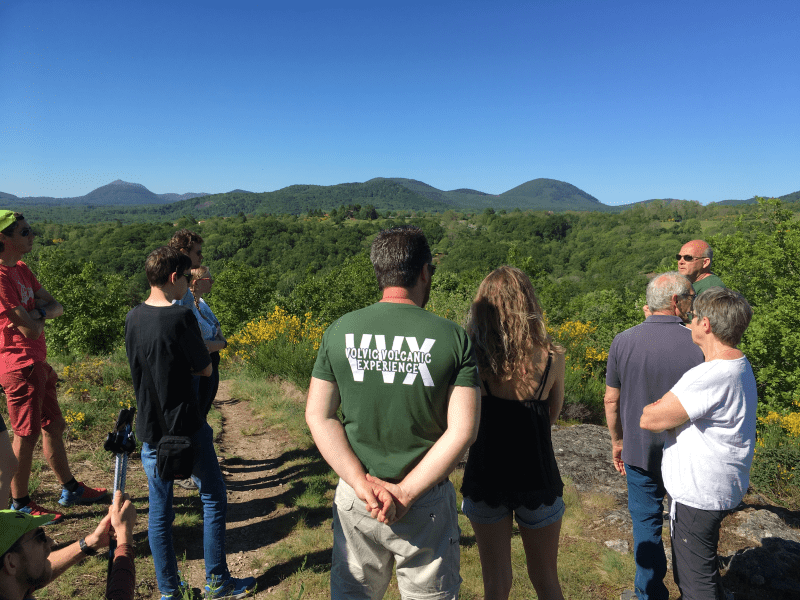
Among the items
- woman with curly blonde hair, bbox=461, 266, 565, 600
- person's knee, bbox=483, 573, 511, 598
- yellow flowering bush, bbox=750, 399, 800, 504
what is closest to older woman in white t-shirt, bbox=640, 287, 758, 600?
woman with curly blonde hair, bbox=461, 266, 565, 600

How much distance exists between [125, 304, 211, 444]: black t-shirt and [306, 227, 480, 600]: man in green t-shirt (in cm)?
95

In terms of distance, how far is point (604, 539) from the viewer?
3484mm

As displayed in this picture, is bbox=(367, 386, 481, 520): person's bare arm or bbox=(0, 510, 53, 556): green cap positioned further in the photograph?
bbox=(367, 386, 481, 520): person's bare arm

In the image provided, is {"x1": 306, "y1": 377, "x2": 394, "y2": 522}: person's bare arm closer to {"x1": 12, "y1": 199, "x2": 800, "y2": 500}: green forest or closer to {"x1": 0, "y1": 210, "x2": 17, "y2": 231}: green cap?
{"x1": 12, "y1": 199, "x2": 800, "y2": 500}: green forest

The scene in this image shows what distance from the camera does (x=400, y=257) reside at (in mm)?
1703

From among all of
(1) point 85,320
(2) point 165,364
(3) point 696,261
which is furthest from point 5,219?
(1) point 85,320

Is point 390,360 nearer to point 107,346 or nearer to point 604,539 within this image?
point 604,539

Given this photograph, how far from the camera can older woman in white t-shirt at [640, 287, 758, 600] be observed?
205cm

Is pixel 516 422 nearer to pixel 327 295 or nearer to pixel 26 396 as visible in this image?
pixel 26 396

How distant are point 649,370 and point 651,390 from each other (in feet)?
0.34

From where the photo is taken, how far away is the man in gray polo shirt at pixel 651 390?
2516 mm

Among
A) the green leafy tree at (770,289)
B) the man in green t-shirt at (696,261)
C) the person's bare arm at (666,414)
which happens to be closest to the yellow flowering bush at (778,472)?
the man in green t-shirt at (696,261)

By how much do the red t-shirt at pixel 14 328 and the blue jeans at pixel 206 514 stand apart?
1332mm

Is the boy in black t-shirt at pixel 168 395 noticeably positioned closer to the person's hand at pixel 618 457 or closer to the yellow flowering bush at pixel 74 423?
the person's hand at pixel 618 457
